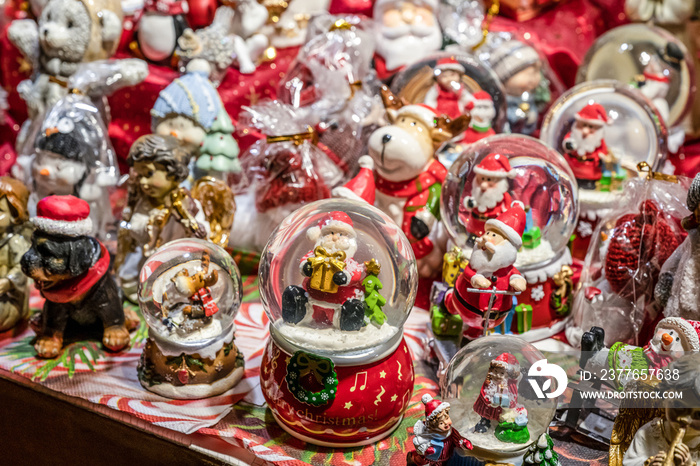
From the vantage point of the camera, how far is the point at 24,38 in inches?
139

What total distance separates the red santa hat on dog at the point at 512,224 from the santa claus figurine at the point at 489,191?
0.23 metres

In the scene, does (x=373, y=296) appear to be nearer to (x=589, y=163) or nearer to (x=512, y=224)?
(x=512, y=224)

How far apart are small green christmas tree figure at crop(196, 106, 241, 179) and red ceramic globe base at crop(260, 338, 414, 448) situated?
1.24 m

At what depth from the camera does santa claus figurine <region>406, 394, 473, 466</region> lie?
1828 mm

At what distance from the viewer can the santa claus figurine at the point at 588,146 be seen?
299 cm

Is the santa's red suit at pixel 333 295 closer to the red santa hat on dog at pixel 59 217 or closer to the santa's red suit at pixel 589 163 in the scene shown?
the red santa hat on dog at pixel 59 217

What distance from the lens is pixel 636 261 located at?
8.00ft

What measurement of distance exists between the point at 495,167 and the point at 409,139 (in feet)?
1.36

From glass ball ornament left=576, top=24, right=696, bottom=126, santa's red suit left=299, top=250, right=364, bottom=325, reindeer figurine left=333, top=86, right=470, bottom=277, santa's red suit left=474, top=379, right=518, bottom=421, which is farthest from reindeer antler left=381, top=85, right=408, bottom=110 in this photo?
santa's red suit left=474, top=379, right=518, bottom=421

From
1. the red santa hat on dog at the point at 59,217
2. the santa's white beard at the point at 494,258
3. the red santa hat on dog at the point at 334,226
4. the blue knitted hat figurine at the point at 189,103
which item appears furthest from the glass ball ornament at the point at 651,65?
the red santa hat on dog at the point at 59,217

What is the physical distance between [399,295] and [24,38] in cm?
262

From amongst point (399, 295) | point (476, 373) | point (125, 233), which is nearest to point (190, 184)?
point (125, 233)

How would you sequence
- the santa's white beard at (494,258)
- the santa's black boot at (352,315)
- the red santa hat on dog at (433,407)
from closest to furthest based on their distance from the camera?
the red santa hat on dog at (433,407), the santa's black boot at (352,315), the santa's white beard at (494,258)

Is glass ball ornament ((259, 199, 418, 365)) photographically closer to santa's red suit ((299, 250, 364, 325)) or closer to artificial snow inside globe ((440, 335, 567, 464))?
santa's red suit ((299, 250, 364, 325))
